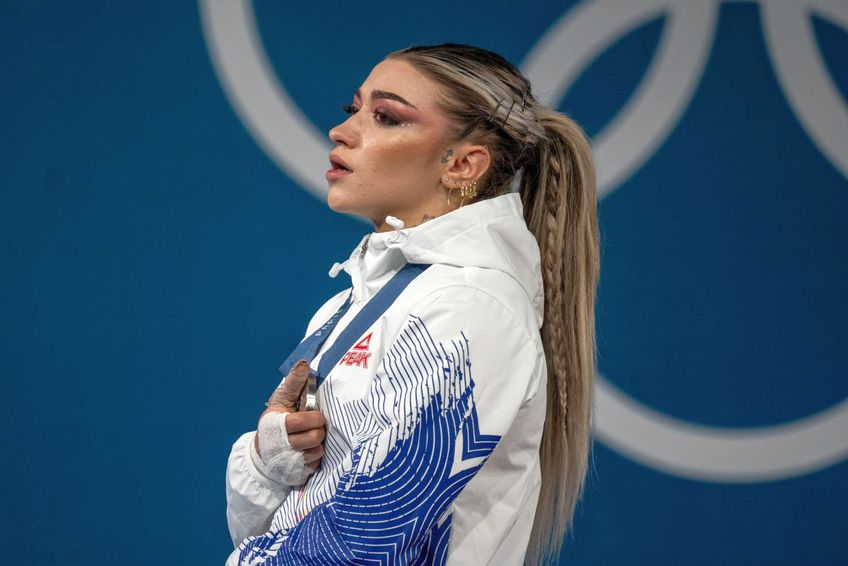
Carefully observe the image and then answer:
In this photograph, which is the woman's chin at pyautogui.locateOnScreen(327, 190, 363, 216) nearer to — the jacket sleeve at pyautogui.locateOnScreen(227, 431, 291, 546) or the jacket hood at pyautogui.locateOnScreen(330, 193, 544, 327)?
the jacket hood at pyautogui.locateOnScreen(330, 193, 544, 327)

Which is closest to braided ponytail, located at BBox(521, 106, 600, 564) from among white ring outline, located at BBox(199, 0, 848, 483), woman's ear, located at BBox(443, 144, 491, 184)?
woman's ear, located at BBox(443, 144, 491, 184)

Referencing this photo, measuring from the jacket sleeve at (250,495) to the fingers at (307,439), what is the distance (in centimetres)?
11

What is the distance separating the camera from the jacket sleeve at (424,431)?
112cm

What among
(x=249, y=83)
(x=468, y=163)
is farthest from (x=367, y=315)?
(x=249, y=83)

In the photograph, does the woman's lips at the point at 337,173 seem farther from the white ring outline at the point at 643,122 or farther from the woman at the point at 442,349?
the white ring outline at the point at 643,122

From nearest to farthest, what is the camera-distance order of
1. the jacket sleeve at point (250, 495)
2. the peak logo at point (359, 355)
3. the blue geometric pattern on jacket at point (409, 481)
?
1. the blue geometric pattern on jacket at point (409, 481)
2. the peak logo at point (359, 355)
3. the jacket sleeve at point (250, 495)

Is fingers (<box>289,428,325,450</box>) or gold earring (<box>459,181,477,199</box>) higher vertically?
gold earring (<box>459,181,477,199</box>)

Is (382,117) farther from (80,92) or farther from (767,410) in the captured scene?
(767,410)

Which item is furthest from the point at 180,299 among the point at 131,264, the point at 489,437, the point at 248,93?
the point at 489,437

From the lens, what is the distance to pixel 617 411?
241cm

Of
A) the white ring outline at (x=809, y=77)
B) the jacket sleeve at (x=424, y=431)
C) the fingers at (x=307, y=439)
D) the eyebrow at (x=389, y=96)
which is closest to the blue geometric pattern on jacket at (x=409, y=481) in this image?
the jacket sleeve at (x=424, y=431)

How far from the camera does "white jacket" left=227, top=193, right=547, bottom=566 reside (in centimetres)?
112

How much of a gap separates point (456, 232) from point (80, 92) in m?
1.48

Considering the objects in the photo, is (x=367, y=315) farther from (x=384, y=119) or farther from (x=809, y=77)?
(x=809, y=77)
